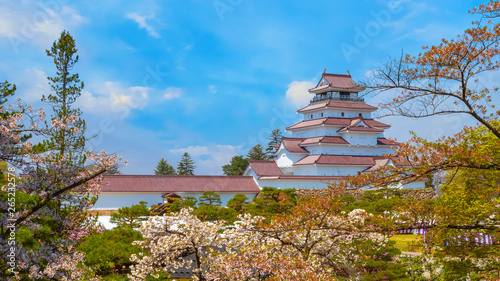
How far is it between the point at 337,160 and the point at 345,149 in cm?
276

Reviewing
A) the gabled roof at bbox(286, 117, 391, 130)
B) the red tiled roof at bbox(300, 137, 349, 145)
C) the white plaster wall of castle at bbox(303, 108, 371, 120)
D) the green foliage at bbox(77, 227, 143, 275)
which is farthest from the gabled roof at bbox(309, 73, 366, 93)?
the green foliage at bbox(77, 227, 143, 275)

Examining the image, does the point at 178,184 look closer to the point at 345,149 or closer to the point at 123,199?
the point at 123,199

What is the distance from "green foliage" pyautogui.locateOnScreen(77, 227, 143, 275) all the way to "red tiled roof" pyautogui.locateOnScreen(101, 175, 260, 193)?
18.7m

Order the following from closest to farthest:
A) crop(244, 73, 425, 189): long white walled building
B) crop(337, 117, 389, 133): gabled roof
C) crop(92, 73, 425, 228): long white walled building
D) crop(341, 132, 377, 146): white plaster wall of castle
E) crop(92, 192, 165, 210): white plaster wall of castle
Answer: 1. crop(92, 192, 165, 210): white plaster wall of castle
2. crop(92, 73, 425, 228): long white walled building
3. crop(244, 73, 425, 189): long white walled building
4. crop(337, 117, 389, 133): gabled roof
5. crop(341, 132, 377, 146): white plaster wall of castle

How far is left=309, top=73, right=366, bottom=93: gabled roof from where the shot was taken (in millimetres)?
42719

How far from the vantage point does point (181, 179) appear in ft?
109

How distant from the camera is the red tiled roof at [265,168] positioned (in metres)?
35.0

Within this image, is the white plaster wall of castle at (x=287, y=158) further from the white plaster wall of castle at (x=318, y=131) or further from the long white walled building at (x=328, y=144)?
the white plaster wall of castle at (x=318, y=131)

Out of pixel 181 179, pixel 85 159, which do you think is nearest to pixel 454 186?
pixel 85 159

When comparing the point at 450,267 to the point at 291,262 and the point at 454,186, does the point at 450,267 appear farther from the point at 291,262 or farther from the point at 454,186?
the point at 291,262

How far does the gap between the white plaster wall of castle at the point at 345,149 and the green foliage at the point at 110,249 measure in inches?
1123

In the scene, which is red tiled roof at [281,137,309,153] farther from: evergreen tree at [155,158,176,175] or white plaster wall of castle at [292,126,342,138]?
evergreen tree at [155,158,176,175]

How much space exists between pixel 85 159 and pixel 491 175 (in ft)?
27.5

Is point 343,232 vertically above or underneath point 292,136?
underneath
